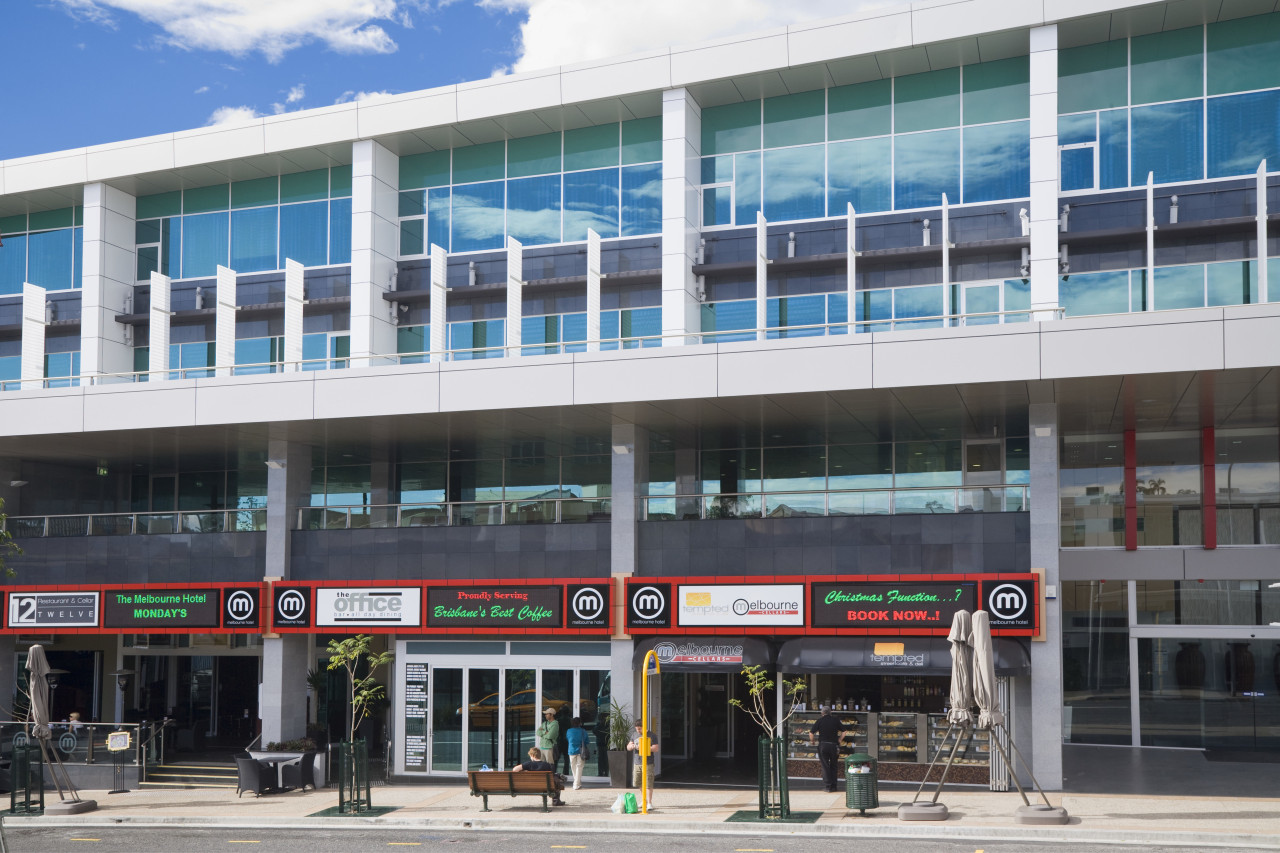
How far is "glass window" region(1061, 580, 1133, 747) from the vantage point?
2998 cm

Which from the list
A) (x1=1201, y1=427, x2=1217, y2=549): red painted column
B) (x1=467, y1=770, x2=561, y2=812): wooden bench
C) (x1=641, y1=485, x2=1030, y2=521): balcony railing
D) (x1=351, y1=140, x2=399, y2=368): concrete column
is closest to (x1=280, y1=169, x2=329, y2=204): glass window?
(x1=351, y1=140, x2=399, y2=368): concrete column

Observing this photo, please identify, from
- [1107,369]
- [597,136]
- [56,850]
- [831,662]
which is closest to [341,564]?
[56,850]

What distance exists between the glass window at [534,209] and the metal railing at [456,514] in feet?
28.8

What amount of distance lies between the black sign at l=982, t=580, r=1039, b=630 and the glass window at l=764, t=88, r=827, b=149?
13182mm

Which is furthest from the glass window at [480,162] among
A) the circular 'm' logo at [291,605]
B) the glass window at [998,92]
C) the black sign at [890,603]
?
the black sign at [890,603]

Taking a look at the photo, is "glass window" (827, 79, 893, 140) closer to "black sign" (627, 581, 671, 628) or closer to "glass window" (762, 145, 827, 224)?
"glass window" (762, 145, 827, 224)

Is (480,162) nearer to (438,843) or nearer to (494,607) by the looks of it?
(494,607)

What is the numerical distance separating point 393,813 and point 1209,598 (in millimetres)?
19714

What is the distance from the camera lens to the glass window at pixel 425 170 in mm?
33500

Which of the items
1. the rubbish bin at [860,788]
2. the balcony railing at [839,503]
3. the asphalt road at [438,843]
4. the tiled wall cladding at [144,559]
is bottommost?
the asphalt road at [438,843]

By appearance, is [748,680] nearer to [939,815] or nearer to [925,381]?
[939,815]

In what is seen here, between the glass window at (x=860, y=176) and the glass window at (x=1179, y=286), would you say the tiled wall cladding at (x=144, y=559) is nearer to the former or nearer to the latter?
the glass window at (x=860, y=176)

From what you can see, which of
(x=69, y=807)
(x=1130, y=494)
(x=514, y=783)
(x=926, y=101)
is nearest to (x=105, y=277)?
(x=69, y=807)

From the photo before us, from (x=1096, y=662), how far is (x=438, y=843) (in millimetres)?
18494
